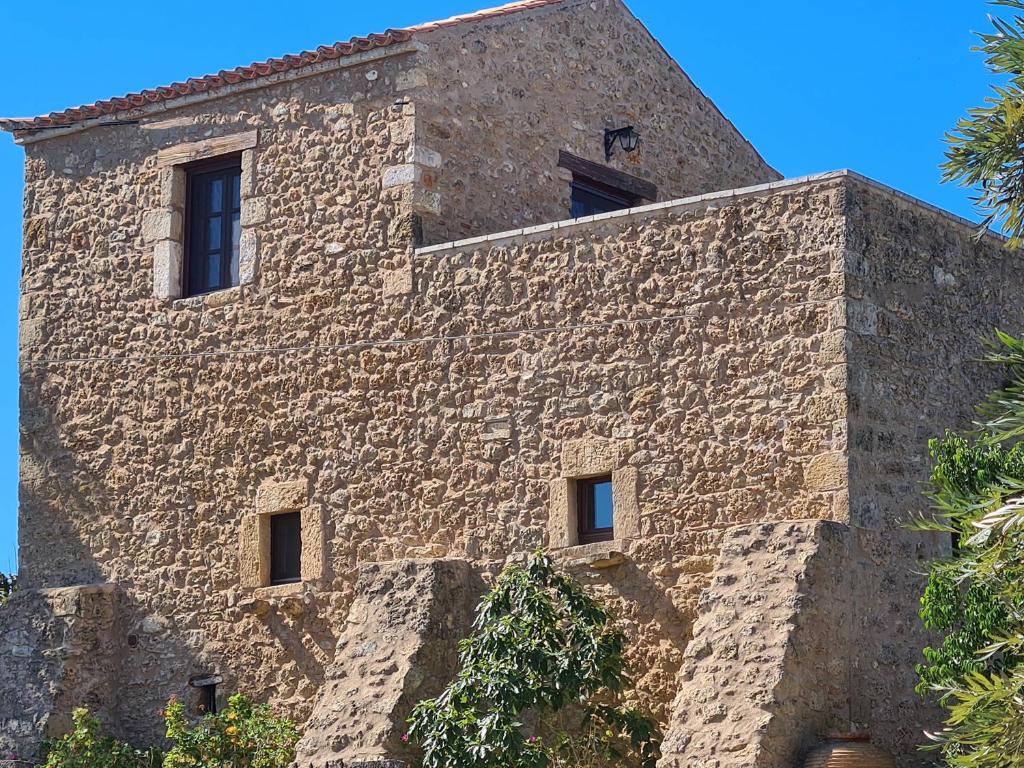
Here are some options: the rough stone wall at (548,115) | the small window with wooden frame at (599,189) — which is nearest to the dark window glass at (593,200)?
the small window with wooden frame at (599,189)

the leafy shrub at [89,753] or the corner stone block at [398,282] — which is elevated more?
the corner stone block at [398,282]

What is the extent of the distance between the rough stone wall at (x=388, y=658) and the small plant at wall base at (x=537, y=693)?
259 millimetres

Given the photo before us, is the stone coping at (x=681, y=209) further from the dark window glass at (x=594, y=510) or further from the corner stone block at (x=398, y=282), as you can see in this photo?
the dark window glass at (x=594, y=510)

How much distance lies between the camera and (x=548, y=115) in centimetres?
1507

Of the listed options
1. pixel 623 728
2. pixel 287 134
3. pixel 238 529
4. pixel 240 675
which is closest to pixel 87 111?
pixel 287 134

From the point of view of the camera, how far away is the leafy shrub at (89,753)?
1395 cm

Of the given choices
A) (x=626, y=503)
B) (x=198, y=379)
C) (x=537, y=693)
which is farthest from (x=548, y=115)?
(x=537, y=693)

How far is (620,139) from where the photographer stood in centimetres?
1567

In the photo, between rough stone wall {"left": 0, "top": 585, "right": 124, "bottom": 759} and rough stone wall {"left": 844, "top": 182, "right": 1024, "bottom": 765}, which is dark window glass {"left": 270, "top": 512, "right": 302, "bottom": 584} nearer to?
rough stone wall {"left": 0, "top": 585, "right": 124, "bottom": 759}

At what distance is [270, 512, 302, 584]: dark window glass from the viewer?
46.1 feet

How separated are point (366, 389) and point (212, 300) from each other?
1.76 m

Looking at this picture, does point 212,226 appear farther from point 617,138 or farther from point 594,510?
point 594,510

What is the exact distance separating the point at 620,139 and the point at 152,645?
5.73 metres

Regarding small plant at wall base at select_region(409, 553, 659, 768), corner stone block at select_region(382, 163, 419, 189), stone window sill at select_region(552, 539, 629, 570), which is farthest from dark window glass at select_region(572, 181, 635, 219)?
small plant at wall base at select_region(409, 553, 659, 768)
